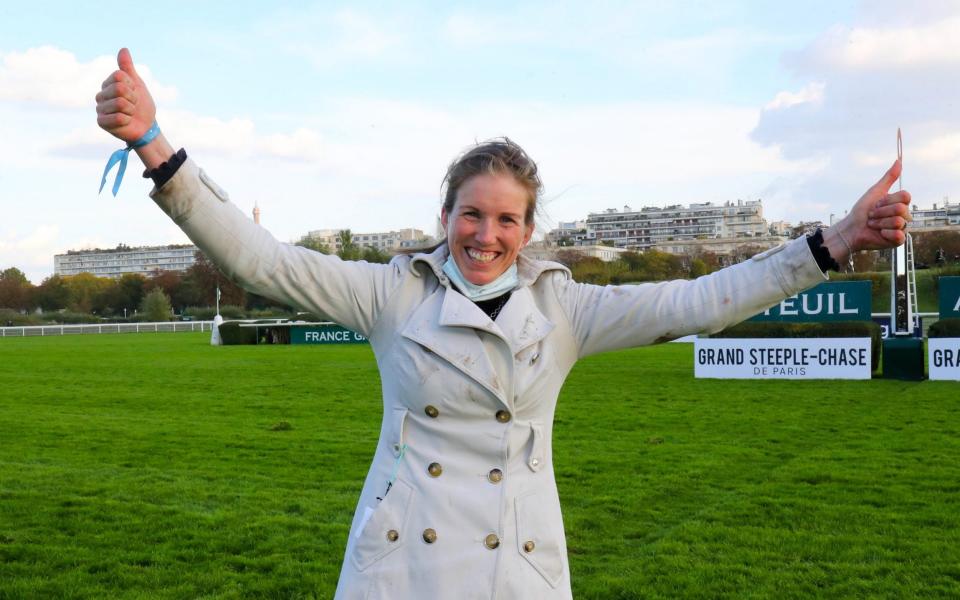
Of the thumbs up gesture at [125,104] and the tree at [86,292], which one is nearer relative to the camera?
the thumbs up gesture at [125,104]

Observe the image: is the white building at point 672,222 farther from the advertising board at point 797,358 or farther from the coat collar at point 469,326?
the coat collar at point 469,326

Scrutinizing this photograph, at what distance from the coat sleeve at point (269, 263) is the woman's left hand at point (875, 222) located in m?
1.25

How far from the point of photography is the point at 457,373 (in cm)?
260

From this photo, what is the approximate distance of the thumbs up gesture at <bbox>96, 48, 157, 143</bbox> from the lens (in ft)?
7.43

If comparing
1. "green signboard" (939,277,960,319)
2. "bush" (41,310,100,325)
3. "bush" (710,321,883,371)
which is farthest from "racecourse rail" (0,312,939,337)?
"green signboard" (939,277,960,319)

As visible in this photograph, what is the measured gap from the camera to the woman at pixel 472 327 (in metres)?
2.52

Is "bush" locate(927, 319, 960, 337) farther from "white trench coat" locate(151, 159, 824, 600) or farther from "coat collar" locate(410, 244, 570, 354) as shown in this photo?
"coat collar" locate(410, 244, 570, 354)

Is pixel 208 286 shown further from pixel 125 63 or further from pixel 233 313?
pixel 125 63

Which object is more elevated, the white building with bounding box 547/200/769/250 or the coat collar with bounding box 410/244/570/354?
the white building with bounding box 547/200/769/250

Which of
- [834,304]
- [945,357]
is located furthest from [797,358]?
[945,357]

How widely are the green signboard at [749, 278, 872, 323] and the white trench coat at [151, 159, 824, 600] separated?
16.8 metres

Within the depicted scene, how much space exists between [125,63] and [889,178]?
206 cm

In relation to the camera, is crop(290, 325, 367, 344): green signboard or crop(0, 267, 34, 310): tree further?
crop(0, 267, 34, 310): tree

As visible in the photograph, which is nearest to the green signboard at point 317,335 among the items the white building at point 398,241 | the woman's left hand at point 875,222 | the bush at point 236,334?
the bush at point 236,334
